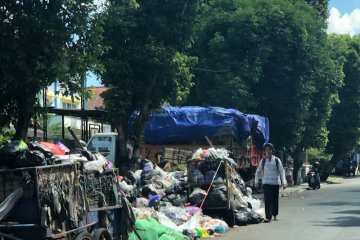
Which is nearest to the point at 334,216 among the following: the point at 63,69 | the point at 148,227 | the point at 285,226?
the point at 285,226

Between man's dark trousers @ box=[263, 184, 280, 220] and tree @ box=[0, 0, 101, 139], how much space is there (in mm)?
5921

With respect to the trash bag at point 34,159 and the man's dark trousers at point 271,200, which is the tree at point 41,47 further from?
the man's dark trousers at point 271,200

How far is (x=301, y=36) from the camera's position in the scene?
81.9ft

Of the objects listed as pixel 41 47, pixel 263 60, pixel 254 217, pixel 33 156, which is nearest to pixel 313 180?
pixel 263 60

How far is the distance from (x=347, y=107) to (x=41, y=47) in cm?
3468

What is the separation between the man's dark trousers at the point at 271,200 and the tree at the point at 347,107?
83.4 feet

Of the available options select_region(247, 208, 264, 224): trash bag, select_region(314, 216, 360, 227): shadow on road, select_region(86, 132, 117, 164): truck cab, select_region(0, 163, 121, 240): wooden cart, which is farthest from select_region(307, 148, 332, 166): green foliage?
select_region(0, 163, 121, 240): wooden cart

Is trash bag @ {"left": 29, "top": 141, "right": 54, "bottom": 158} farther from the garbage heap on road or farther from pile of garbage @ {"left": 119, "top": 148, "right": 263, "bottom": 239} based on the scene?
pile of garbage @ {"left": 119, "top": 148, "right": 263, "bottom": 239}

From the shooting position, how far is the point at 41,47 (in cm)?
851

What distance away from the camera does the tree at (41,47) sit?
8383mm

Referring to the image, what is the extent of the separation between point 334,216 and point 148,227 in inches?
257

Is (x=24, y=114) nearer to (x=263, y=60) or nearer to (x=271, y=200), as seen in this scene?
(x=271, y=200)

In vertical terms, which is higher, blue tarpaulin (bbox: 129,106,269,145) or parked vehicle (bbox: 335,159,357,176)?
blue tarpaulin (bbox: 129,106,269,145)

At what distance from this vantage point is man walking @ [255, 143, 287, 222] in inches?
520
